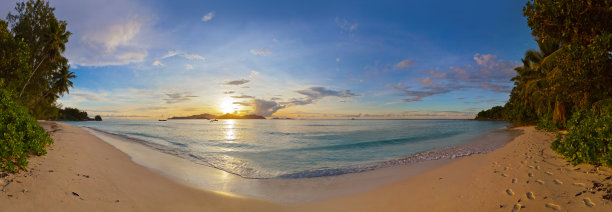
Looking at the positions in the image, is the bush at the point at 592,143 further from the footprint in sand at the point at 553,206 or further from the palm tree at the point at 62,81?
the palm tree at the point at 62,81

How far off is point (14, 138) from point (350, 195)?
8.83 metres

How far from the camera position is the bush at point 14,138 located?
5402mm

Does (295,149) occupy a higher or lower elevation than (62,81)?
lower

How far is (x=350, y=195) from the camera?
6832 mm

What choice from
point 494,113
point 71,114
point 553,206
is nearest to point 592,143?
point 553,206

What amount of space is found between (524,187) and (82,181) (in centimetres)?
1062

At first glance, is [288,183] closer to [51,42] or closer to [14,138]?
[14,138]

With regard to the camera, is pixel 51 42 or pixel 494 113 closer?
pixel 51 42

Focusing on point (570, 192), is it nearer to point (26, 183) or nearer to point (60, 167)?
point (26, 183)

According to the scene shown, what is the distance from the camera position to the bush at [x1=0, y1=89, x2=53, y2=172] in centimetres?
540

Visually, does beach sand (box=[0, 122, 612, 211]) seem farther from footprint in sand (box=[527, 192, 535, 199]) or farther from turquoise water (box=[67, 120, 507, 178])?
turquoise water (box=[67, 120, 507, 178])

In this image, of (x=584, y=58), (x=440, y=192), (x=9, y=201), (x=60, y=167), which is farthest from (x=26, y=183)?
(x=584, y=58)

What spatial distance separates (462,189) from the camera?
6148mm

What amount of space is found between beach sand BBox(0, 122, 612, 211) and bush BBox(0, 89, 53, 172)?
309 mm
